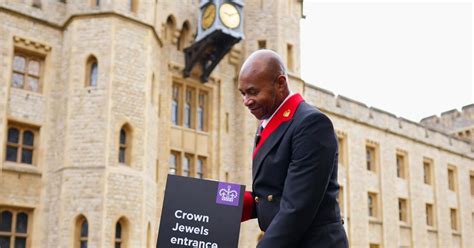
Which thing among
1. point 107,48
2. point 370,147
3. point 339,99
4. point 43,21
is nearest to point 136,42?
point 107,48

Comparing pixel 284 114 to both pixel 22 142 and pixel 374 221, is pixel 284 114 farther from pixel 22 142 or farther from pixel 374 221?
pixel 374 221

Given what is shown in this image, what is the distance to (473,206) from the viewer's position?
34562mm

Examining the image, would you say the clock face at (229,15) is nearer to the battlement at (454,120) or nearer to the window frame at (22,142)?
the window frame at (22,142)

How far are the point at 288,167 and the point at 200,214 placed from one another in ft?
1.47

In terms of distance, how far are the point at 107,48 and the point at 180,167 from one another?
493cm

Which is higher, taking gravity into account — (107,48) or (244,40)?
(244,40)

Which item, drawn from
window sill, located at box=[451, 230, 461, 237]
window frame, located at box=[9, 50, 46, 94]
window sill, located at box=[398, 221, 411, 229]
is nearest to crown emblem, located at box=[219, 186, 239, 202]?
window frame, located at box=[9, 50, 46, 94]

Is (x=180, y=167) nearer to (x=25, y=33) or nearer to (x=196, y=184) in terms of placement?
(x=25, y=33)

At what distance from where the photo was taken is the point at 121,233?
16.6m

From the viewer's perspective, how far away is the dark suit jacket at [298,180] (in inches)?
92.3

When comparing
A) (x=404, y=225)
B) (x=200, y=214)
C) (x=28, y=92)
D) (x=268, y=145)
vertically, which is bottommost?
(x=200, y=214)

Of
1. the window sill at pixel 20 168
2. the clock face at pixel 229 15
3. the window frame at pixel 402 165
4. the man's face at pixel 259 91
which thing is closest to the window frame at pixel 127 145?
the window sill at pixel 20 168

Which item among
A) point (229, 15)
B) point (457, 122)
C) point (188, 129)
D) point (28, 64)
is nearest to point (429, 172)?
point (457, 122)

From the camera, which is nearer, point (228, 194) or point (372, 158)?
point (228, 194)
